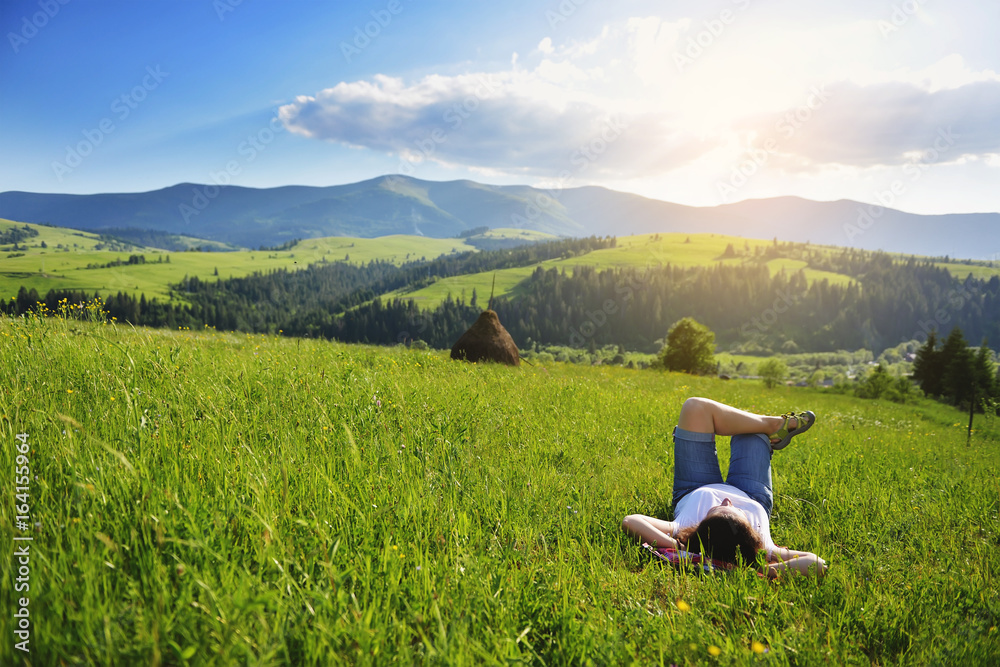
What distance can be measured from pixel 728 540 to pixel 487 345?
14.1m

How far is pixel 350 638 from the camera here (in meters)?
2.01

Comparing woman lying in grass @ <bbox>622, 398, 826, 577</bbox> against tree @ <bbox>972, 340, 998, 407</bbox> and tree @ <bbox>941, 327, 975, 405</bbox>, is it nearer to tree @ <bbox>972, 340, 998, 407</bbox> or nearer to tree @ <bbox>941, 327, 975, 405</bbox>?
tree @ <bbox>972, 340, 998, 407</bbox>

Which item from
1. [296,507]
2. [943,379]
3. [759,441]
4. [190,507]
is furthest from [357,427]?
[943,379]

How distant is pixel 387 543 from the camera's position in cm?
251

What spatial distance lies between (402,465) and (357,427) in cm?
120

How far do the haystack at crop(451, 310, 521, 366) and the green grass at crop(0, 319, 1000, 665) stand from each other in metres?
11.2

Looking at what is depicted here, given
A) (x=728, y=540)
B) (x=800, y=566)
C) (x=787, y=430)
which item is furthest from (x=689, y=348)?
(x=728, y=540)

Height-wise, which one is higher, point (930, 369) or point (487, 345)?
point (487, 345)

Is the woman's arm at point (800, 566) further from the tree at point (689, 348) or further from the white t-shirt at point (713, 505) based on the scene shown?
the tree at point (689, 348)

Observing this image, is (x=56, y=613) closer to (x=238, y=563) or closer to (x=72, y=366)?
(x=238, y=563)

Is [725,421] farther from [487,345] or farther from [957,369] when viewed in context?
[957,369]

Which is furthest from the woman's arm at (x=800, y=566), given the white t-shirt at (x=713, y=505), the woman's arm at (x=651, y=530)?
the woman's arm at (x=651, y=530)

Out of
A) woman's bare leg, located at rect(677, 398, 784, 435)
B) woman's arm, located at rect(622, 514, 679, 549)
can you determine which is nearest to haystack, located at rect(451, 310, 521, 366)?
woman's bare leg, located at rect(677, 398, 784, 435)

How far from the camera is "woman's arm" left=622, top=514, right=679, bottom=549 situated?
12.0ft
